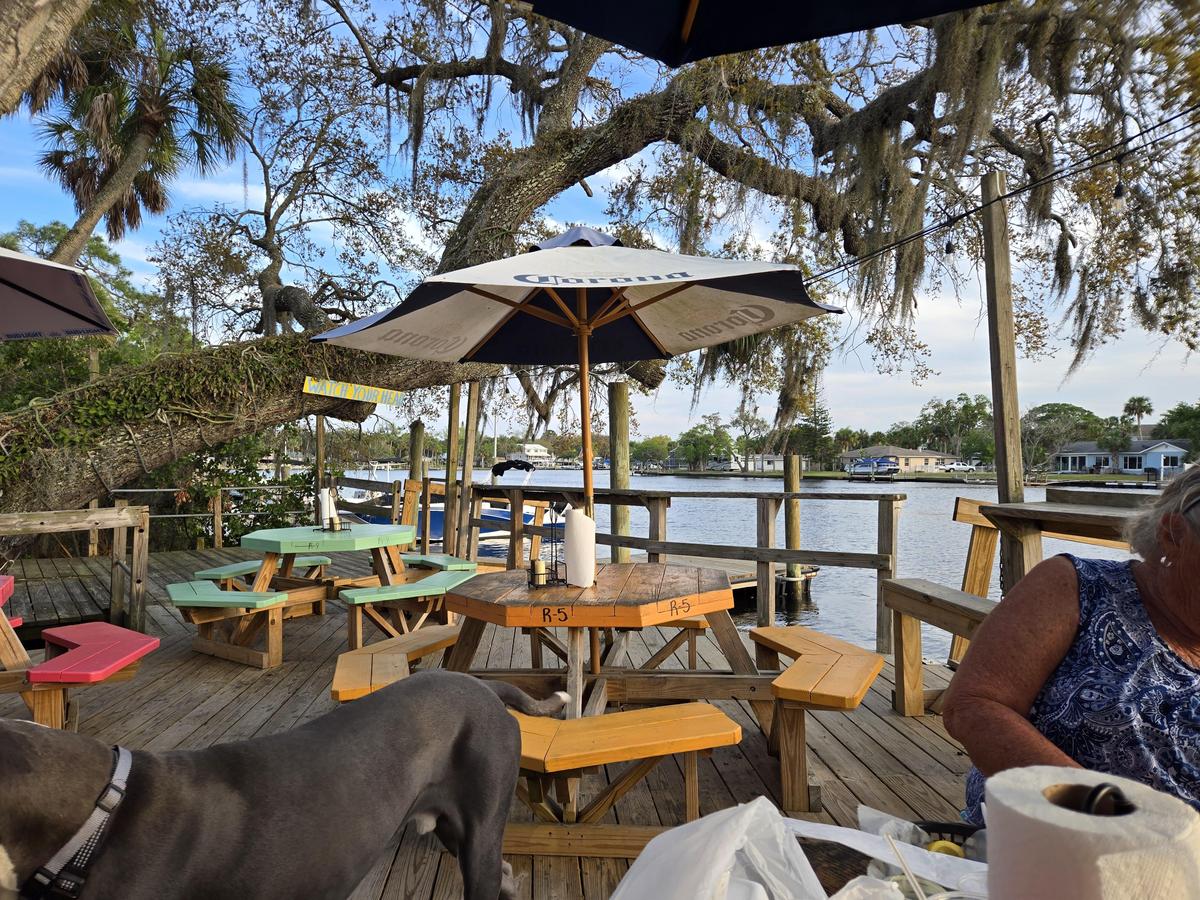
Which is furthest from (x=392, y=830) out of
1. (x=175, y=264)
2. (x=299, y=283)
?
(x=175, y=264)

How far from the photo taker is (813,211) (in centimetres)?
956

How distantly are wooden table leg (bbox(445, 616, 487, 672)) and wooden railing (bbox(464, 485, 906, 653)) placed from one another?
1.50 metres

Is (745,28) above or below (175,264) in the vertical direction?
below

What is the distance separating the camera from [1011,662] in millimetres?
1290

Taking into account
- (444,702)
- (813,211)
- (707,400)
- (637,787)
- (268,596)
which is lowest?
(637,787)

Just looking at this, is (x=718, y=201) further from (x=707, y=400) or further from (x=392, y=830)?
(x=392, y=830)

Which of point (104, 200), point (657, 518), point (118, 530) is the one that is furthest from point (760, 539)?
point (104, 200)

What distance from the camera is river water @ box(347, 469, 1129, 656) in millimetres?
11062

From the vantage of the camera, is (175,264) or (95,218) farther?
(175,264)

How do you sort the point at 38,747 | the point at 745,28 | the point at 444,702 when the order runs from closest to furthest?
the point at 38,747, the point at 444,702, the point at 745,28

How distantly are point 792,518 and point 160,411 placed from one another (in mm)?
8129

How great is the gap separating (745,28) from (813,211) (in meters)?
8.20

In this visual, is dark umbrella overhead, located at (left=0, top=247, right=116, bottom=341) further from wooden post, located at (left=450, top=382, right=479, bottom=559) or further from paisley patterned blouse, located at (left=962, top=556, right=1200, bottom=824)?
paisley patterned blouse, located at (left=962, top=556, right=1200, bottom=824)

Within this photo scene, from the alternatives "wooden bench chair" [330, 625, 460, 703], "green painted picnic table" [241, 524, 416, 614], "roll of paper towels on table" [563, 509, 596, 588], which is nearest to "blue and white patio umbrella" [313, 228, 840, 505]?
"roll of paper towels on table" [563, 509, 596, 588]
